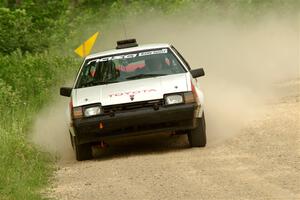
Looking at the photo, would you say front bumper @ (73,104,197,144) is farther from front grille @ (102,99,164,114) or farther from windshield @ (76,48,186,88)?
windshield @ (76,48,186,88)

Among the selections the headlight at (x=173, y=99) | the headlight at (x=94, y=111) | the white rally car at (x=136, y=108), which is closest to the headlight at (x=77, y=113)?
the white rally car at (x=136, y=108)

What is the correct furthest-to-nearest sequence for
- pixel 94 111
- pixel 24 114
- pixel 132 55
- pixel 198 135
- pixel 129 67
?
pixel 24 114 → pixel 132 55 → pixel 129 67 → pixel 198 135 → pixel 94 111

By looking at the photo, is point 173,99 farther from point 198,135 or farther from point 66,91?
point 66,91

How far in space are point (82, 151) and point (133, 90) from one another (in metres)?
1.23

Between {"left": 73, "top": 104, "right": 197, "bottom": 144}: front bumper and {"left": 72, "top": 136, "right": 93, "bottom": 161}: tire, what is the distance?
0.32 meters

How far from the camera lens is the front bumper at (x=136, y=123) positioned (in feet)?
37.2

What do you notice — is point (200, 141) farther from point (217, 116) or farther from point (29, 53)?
point (29, 53)

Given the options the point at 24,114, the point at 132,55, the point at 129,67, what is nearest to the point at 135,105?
the point at 129,67

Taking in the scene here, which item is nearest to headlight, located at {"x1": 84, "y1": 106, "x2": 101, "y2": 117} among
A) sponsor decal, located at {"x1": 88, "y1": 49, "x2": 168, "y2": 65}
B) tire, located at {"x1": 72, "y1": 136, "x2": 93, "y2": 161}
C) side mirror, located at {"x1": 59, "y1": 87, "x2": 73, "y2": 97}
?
tire, located at {"x1": 72, "y1": 136, "x2": 93, "y2": 161}

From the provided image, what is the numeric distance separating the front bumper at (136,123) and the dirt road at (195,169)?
1.22 feet

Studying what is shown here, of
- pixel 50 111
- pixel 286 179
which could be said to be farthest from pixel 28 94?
pixel 286 179

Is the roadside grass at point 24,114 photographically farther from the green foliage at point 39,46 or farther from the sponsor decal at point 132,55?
the sponsor decal at point 132,55

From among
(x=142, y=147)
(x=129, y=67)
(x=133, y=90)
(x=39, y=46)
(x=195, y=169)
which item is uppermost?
(x=39, y=46)

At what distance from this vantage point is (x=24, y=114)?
1529cm
